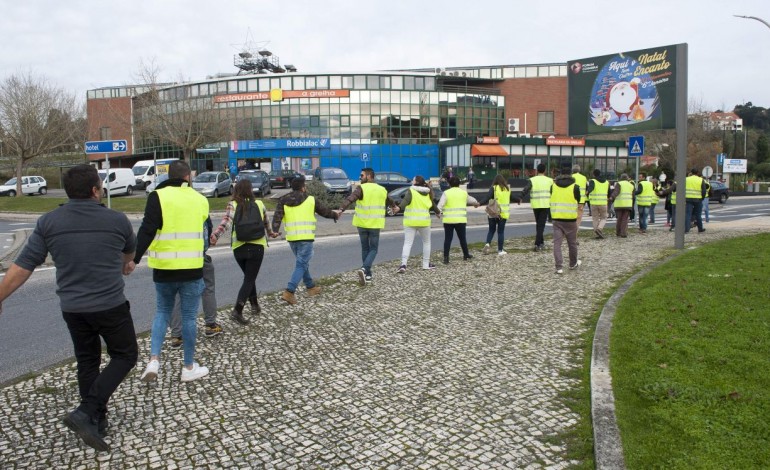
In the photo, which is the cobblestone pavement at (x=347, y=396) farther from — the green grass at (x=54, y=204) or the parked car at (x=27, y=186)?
the parked car at (x=27, y=186)

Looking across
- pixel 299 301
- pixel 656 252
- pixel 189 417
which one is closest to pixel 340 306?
pixel 299 301

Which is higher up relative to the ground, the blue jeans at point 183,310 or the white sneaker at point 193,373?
the blue jeans at point 183,310

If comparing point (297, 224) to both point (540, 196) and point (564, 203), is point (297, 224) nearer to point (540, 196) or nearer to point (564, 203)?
point (564, 203)

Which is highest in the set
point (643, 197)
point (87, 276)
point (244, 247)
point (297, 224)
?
point (643, 197)

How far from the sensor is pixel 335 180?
29.7m

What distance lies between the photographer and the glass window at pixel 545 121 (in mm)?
61906

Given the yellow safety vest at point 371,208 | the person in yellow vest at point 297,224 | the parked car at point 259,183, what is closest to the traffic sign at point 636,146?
the yellow safety vest at point 371,208

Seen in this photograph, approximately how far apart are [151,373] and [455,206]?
7.21 meters

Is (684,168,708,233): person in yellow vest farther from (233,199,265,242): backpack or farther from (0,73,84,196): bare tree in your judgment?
(0,73,84,196): bare tree

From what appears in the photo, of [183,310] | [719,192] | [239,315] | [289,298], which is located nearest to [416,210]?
[289,298]

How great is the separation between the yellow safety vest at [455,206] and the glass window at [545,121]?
2130 inches

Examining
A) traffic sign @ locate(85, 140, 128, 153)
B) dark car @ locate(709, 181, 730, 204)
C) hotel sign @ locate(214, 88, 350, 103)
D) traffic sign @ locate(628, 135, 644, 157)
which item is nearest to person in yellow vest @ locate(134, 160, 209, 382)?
traffic sign @ locate(85, 140, 128, 153)

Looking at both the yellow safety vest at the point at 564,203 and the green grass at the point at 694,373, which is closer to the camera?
the green grass at the point at 694,373

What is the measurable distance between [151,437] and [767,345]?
506 centimetres
